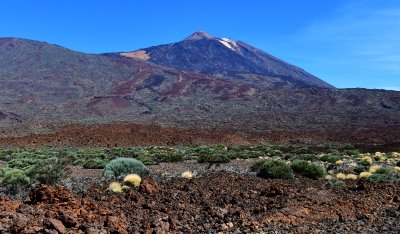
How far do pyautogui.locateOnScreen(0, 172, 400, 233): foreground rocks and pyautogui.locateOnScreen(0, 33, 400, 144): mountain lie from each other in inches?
1152

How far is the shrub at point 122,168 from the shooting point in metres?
13.4

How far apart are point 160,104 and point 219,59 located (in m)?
66.5

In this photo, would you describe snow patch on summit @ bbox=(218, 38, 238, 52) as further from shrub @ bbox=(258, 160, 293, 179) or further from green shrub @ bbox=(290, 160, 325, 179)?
shrub @ bbox=(258, 160, 293, 179)

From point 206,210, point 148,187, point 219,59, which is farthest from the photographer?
point 219,59

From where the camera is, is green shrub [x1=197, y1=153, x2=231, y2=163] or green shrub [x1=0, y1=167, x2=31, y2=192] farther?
green shrub [x1=197, y1=153, x2=231, y2=163]

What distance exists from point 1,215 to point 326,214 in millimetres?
5368

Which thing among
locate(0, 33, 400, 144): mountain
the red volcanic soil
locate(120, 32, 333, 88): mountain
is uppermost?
locate(120, 32, 333, 88): mountain

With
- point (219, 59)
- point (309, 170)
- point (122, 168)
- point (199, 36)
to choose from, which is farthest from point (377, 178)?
point (199, 36)

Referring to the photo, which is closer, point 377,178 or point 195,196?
point 195,196

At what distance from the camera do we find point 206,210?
323 inches

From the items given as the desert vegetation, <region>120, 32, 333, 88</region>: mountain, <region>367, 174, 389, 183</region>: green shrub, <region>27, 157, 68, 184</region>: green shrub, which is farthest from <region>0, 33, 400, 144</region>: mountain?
<region>367, 174, 389, 183</region>: green shrub

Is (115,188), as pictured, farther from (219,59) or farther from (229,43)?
(229,43)

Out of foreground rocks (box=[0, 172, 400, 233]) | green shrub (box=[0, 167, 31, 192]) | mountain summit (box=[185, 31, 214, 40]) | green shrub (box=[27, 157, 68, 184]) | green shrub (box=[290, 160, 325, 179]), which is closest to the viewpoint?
foreground rocks (box=[0, 172, 400, 233])

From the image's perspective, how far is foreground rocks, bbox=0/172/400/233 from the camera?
6.53 m
